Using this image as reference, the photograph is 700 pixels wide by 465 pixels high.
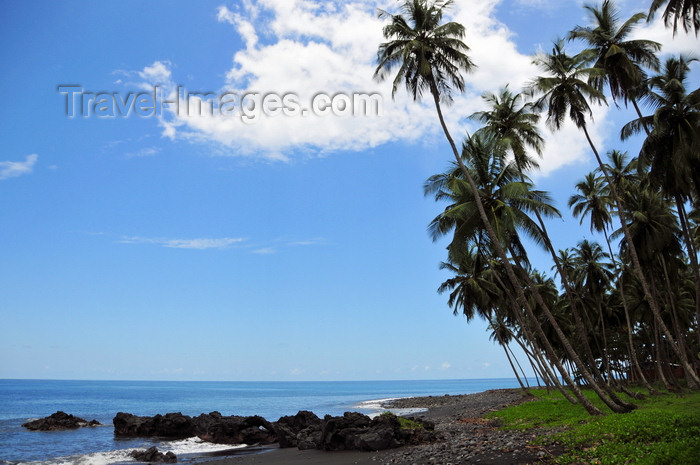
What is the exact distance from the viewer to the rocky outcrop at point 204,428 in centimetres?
2633

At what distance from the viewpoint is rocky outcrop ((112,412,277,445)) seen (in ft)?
86.4

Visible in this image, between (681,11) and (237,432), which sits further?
(237,432)

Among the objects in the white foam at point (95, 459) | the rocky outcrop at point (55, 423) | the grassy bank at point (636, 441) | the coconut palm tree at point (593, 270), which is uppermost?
the coconut palm tree at point (593, 270)

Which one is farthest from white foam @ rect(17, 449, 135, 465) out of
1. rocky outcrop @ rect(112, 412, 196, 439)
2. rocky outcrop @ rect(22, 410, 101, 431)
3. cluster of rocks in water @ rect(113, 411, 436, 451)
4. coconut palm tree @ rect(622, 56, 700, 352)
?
coconut palm tree @ rect(622, 56, 700, 352)

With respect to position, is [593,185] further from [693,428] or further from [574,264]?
[693,428]

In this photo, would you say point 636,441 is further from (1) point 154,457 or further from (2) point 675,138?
(1) point 154,457

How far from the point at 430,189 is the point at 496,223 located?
13.5ft

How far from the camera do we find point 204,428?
2897 cm

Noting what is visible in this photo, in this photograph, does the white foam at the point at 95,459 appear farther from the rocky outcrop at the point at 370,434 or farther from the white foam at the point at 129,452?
the rocky outcrop at the point at 370,434

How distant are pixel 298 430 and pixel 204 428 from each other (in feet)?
21.4

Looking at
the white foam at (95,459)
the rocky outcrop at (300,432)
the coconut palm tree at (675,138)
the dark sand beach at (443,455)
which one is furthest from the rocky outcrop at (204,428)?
the coconut palm tree at (675,138)

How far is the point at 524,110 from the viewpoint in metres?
22.3

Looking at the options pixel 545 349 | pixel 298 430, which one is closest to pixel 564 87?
pixel 545 349

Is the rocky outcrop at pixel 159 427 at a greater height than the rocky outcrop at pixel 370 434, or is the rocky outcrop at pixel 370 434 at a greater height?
the rocky outcrop at pixel 370 434
